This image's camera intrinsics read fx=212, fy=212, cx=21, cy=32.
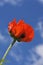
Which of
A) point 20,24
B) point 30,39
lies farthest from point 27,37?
point 20,24

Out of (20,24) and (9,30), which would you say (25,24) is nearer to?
(20,24)

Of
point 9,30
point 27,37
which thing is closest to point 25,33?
point 27,37

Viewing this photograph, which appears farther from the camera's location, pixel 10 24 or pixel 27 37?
pixel 10 24

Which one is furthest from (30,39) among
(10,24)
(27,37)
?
(10,24)

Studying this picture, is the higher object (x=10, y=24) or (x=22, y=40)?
(x=10, y=24)

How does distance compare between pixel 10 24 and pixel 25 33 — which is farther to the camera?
A: pixel 10 24

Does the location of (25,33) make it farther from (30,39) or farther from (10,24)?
(10,24)
